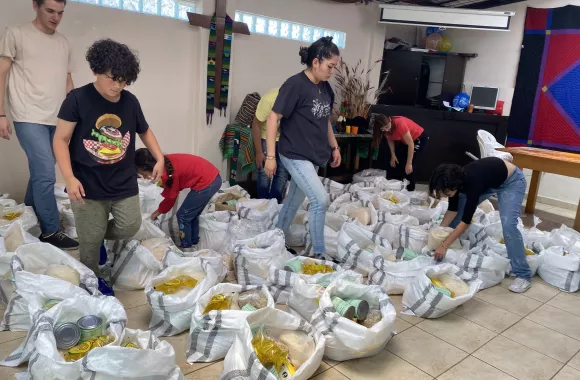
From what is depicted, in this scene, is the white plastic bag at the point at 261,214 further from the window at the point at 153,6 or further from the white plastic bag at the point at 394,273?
the window at the point at 153,6

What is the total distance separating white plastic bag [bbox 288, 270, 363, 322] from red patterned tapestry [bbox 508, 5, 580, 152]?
451 centimetres

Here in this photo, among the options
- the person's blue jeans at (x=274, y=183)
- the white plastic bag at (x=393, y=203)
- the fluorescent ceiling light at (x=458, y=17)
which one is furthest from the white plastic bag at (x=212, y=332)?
the fluorescent ceiling light at (x=458, y=17)

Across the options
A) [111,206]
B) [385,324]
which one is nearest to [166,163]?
[111,206]

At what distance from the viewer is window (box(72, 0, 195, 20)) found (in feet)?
11.8

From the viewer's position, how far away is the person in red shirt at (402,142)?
451 centimetres

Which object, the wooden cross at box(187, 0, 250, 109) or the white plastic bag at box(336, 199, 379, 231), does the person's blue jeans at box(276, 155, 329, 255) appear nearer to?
the white plastic bag at box(336, 199, 379, 231)

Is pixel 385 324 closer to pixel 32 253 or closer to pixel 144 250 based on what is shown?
pixel 144 250

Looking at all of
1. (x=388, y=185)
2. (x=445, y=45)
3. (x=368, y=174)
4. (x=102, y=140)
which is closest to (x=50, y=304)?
(x=102, y=140)

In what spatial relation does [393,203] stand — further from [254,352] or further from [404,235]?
[254,352]

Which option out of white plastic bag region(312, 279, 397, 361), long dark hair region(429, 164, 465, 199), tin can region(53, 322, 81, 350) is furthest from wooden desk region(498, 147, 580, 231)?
tin can region(53, 322, 81, 350)

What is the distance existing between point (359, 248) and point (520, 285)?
1.04m

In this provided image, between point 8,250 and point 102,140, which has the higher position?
point 102,140

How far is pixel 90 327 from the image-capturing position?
1.72 metres

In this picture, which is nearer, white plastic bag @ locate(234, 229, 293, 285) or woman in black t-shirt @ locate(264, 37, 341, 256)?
white plastic bag @ locate(234, 229, 293, 285)
